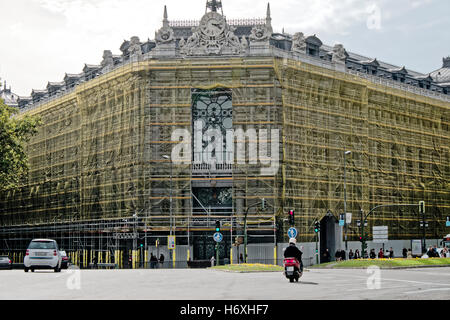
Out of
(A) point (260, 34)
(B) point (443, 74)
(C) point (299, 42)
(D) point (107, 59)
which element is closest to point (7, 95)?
(D) point (107, 59)

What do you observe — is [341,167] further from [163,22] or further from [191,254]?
[163,22]

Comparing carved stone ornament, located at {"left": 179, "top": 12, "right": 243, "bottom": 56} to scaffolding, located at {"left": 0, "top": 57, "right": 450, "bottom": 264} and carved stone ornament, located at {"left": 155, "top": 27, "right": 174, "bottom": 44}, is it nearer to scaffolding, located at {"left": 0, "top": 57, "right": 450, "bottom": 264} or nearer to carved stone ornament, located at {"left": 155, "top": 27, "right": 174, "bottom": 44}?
scaffolding, located at {"left": 0, "top": 57, "right": 450, "bottom": 264}

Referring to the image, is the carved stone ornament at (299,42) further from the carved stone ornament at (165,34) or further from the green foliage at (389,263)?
the green foliage at (389,263)

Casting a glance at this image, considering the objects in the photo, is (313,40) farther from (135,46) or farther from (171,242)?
(171,242)

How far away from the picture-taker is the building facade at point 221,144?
193 feet

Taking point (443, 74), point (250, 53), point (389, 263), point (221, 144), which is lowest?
point (389, 263)

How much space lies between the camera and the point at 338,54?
67188mm

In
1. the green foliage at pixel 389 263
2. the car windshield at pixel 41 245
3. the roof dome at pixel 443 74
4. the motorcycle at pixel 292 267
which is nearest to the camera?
the motorcycle at pixel 292 267

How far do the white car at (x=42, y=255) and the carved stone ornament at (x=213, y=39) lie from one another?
98.1 feet

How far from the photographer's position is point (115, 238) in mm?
60188

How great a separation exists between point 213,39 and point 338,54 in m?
13.3

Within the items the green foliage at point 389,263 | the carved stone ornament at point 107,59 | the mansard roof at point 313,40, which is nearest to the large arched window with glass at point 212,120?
the mansard roof at point 313,40

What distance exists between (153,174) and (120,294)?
39.2 m

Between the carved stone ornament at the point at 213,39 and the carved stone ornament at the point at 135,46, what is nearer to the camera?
the carved stone ornament at the point at 213,39
